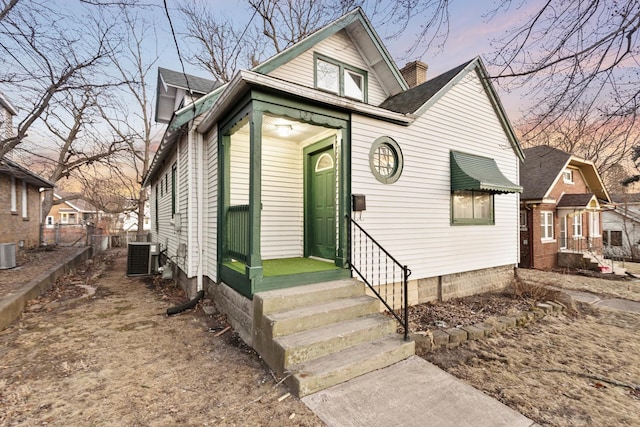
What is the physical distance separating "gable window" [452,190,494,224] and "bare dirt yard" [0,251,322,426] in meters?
5.37

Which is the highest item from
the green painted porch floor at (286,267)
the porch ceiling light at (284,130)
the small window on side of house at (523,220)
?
the porch ceiling light at (284,130)

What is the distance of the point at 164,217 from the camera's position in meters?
9.66

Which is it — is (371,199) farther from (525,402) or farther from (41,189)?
(41,189)

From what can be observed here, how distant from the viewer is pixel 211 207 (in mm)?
5547

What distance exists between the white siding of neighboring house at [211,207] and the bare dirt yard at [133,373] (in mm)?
908

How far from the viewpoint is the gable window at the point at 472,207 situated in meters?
6.71

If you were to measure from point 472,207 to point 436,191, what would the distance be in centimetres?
136

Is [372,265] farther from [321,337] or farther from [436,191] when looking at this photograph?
[436,191]

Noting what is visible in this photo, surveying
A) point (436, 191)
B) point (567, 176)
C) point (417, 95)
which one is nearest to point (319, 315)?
point (436, 191)

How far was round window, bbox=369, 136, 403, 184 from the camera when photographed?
5391 millimetres

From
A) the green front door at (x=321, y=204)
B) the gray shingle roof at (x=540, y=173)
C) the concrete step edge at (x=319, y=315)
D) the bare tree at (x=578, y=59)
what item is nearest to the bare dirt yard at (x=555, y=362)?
the concrete step edge at (x=319, y=315)

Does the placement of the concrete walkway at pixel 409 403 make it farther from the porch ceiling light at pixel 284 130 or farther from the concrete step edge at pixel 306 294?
the porch ceiling light at pixel 284 130

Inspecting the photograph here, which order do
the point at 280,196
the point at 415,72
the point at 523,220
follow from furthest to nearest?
1. the point at 523,220
2. the point at 415,72
3. the point at 280,196

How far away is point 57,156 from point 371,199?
15.9 m
